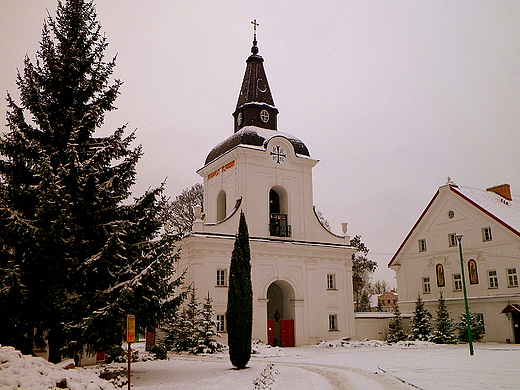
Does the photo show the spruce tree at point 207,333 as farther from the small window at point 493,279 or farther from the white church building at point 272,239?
the small window at point 493,279

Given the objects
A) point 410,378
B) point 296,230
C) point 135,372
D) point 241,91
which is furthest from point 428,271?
point 135,372

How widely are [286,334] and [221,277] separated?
577 centimetres

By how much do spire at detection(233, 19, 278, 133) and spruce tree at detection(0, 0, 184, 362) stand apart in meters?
18.2

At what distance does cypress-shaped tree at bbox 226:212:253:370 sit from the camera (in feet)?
56.3

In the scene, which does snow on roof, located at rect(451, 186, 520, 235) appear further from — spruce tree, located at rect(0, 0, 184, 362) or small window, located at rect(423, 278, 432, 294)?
spruce tree, located at rect(0, 0, 184, 362)

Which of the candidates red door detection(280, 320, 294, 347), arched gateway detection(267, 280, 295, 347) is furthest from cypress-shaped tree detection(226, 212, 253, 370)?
red door detection(280, 320, 294, 347)

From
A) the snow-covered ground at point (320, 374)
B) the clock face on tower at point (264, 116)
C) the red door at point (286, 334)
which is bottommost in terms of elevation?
the snow-covered ground at point (320, 374)

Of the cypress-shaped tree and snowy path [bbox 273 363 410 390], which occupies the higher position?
the cypress-shaped tree

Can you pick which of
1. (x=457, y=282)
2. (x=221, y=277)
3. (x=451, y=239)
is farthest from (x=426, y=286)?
(x=221, y=277)

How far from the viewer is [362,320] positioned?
112ft

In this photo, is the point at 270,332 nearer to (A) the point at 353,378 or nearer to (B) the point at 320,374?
(B) the point at 320,374

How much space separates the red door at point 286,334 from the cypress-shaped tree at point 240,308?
13.7 meters

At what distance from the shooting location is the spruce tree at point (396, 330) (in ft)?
105

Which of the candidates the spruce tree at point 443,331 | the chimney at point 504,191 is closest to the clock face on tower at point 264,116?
the spruce tree at point 443,331
